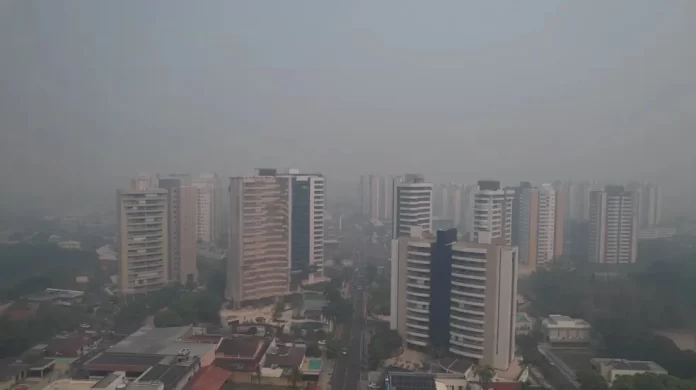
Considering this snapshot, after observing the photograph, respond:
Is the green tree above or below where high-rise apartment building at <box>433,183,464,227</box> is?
below

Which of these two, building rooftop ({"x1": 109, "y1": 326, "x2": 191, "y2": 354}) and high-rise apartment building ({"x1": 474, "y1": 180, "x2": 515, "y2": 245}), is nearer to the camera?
building rooftop ({"x1": 109, "y1": 326, "x2": 191, "y2": 354})

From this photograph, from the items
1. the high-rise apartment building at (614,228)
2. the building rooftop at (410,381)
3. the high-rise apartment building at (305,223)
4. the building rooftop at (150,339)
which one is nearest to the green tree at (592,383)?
the building rooftop at (410,381)

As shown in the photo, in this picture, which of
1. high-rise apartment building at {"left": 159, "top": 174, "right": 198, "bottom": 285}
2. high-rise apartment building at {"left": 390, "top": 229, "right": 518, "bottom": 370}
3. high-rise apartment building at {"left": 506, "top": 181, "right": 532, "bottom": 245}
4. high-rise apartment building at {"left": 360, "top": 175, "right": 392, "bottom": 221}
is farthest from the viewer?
high-rise apartment building at {"left": 360, "top": 175, "right": 392, "bottom": 221}

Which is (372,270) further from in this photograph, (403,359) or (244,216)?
(403,359)

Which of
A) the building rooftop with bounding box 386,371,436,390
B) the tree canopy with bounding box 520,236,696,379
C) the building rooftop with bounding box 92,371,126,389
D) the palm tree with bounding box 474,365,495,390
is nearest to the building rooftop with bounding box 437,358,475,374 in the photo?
the palm tree with bounding box 474,365,495,390

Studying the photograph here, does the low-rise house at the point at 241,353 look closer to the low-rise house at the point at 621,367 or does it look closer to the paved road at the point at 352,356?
the paved road at the point at 352,356

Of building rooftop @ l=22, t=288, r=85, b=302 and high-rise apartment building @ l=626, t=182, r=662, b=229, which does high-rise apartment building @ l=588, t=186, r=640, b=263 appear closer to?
high-rise apartment building @ l=626, t=182, r=662, b=229

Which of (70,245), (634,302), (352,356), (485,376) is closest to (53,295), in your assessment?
(70,245)
